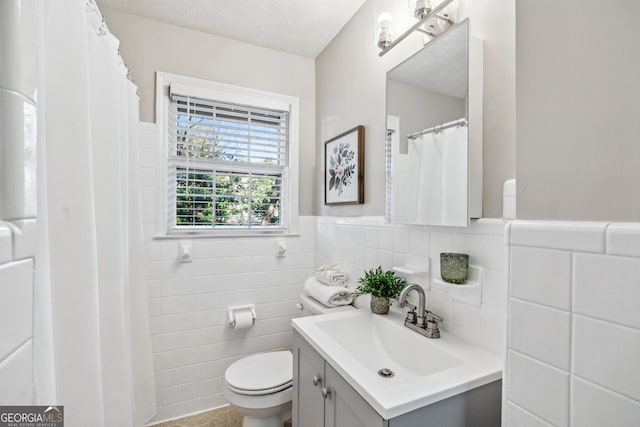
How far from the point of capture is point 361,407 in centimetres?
88

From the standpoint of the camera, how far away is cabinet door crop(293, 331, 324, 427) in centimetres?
115

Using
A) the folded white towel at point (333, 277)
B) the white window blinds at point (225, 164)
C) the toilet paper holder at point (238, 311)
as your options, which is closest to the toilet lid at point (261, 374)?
the toilet paper holder at point (238, 311)

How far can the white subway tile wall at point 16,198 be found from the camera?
364mm

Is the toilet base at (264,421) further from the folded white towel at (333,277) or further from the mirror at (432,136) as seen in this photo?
the mirror at (432,136)

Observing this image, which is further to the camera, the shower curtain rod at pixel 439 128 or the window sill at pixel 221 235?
the window sill at pixel 221 235

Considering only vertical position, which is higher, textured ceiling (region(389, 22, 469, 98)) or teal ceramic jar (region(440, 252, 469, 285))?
textured ceiling (region(389, 22, 469, 98))

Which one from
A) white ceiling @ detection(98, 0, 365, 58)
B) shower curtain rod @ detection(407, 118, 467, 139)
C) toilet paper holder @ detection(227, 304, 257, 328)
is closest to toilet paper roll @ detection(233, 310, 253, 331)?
toilet paper holder @ detection(227, 304, 257, 328)

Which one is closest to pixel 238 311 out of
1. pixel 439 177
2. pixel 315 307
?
pixel 315 307

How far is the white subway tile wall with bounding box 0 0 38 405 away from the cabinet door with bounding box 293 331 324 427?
36.0 inches

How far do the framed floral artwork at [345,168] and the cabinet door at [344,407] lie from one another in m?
1.02

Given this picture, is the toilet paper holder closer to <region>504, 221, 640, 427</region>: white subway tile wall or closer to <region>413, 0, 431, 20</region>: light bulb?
<region>504, 221, 640, 427</region>: white subway tile wall

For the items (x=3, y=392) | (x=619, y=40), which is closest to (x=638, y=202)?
(x=619, y=40)

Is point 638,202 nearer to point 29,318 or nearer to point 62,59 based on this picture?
point 29,318

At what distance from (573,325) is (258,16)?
2165mm
